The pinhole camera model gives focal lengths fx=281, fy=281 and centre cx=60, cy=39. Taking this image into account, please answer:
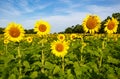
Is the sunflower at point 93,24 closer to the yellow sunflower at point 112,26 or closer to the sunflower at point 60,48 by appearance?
the yellow sunflower at point 112,26

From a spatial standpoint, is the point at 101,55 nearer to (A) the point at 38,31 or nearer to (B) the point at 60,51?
(B) the point at 60,51

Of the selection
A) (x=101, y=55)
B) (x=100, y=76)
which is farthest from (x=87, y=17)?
(x=100, y=76)

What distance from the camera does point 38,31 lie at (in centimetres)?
796

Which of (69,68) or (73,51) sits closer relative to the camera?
(69,68)

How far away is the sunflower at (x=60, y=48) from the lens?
7.66 metres

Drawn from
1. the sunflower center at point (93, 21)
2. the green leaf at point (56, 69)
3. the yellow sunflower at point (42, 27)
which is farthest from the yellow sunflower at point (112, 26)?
the green leaf at point (56, 69)

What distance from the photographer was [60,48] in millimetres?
7691

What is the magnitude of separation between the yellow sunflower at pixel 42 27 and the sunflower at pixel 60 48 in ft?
1.54

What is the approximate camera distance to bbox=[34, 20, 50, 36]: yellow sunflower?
7.94 m

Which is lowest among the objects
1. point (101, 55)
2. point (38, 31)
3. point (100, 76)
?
point (100, 76)

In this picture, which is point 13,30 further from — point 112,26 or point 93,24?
point 112,26

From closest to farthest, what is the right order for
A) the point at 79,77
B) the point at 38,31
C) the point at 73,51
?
the point at 79,77 → the point at 38,31 → the point at 73,51

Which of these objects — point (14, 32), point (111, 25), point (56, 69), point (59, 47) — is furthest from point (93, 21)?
point (14, 32)

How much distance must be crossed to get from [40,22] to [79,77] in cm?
194
